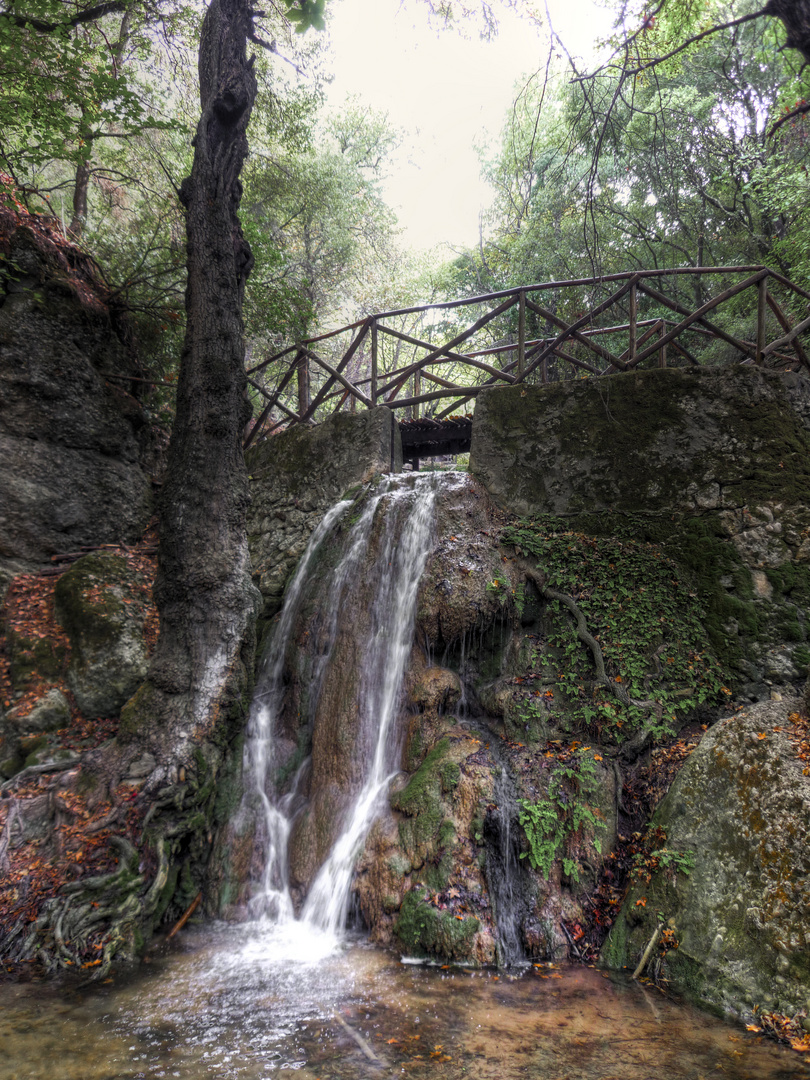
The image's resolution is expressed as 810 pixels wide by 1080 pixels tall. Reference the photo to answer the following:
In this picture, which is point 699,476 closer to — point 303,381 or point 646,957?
point 646,957

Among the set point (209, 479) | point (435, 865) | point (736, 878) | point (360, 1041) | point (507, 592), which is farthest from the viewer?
point (507, 592)

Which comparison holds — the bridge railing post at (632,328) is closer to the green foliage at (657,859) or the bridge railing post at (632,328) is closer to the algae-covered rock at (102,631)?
the green foliage at (657,859)

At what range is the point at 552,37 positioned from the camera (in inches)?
140

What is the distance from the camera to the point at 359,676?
540 cm

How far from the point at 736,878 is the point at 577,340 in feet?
19.7

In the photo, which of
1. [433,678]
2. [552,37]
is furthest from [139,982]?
[552,37]

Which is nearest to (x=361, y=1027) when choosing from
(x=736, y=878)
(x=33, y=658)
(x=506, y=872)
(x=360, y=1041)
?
(x=360, y=1041)

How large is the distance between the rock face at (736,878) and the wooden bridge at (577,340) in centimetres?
319

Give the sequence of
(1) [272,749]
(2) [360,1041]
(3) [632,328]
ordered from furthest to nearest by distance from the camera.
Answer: (3) [632,328] → (1) [272,749] → (2) [360,1041]

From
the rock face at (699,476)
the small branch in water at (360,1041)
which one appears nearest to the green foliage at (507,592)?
the rock face at (699,476)

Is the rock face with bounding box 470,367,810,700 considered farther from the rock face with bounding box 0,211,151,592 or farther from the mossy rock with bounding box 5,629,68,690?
the mossy rock with bounding box 5,629,68,690

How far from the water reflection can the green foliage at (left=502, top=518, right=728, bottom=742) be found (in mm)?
1914

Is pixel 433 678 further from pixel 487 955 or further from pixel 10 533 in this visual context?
pixel 10 533

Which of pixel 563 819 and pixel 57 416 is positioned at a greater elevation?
pixel 57 416
